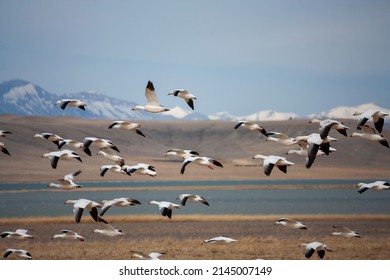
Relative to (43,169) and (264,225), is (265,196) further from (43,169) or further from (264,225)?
(43,169)

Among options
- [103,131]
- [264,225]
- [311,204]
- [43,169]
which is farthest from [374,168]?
[103,131]

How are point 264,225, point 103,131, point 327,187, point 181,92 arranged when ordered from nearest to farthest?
1. point 181,92
2. point 264,225
3. point 327,187
4. point 103,131

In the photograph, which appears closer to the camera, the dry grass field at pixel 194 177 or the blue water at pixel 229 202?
the dry grass field at pixel 194 177

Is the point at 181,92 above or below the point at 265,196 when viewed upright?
above

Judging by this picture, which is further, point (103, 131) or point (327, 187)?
point (103, 131)

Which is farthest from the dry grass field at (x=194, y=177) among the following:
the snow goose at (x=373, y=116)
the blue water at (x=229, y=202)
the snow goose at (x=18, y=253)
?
the snow goose at (x=373, y=116)

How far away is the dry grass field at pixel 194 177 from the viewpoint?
39.3ft

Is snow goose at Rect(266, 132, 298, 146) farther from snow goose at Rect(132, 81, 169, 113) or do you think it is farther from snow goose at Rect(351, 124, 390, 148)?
snow goose at Rect(132, 81, 169, 113)

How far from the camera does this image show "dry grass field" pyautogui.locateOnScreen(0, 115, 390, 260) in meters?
12.0

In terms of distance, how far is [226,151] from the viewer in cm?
6869

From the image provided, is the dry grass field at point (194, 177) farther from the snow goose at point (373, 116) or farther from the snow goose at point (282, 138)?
the snow goose at point (373, 116)

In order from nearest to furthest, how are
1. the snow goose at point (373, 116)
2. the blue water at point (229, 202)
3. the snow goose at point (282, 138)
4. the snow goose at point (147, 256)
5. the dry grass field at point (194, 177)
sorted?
1. the snow goose at point (373, 116)
2. the snow goose at point (282, 138)
3. the snow goose at point (147, 256)
4. the dry grass field at point (194, 177)
5. the blue water at point (229, 202)
